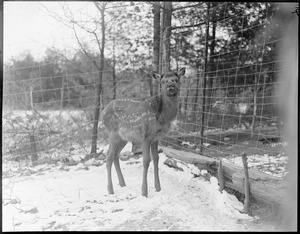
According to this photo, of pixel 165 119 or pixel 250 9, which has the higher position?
pixel 250 9

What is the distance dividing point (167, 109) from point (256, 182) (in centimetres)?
78

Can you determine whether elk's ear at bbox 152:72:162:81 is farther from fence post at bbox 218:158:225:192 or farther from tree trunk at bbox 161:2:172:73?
fence post at bbox 218:158:225:192

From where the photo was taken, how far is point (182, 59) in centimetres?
278

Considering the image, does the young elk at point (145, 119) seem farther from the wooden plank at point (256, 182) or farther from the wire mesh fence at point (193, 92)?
the wooden plank at point (256, 182)

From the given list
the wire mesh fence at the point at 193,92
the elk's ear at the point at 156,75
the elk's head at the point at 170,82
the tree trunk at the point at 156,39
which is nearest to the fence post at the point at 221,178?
the wire mesh fence at the point at 193,92

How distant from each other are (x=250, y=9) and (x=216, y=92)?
3.02 feet

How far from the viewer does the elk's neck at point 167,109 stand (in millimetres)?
2258

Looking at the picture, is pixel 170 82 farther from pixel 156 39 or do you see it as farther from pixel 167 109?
pixel 156 39

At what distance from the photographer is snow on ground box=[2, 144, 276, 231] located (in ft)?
5.41

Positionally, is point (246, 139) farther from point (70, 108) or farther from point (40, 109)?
point (40, 109)

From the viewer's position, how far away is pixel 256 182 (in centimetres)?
195

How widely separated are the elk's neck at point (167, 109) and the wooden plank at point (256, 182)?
483mm

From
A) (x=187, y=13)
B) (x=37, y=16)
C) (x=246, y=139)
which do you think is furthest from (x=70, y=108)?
(x=246, y=139)

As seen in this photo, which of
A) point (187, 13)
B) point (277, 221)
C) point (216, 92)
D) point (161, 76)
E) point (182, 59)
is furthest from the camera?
point (216, 92)
